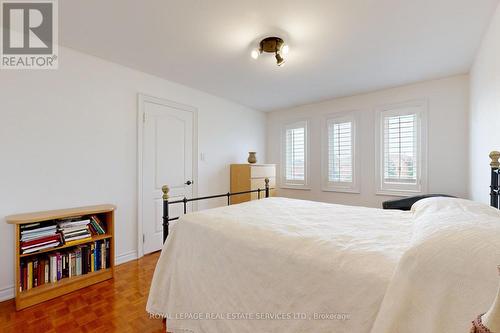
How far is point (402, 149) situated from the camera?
342 centimetres

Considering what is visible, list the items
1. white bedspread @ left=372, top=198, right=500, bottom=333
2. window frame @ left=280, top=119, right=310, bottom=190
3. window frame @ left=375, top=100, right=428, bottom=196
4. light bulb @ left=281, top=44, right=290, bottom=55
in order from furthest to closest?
window frame @ left=280, top=119, right=310, bottom=190 < window frame @ left=375, top=100, right=428, bottom=196 < light bulb @ left=281, top=44, right=290, bottom=55 < white bedspread @ left=372, top=198, right=500, bottom=333

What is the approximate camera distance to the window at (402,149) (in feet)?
10.7

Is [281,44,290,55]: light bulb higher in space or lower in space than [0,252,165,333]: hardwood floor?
higher

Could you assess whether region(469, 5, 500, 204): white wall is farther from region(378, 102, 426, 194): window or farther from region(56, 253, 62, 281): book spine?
region(56, 253, 62, 281): book spine

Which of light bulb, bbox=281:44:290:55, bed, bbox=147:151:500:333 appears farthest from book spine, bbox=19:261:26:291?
light bulb, bbox=281:44:290:55

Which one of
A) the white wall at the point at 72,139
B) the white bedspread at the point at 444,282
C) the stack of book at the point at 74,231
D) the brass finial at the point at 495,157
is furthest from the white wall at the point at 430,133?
the stack of book at the point at 74,231

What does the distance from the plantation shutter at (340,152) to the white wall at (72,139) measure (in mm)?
2639

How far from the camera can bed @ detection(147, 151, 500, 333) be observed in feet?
2.38

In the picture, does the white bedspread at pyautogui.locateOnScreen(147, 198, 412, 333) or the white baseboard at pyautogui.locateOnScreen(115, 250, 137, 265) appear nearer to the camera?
the white bedspread at pyautogui.locateOnScreen(147, 198, 412, 333)

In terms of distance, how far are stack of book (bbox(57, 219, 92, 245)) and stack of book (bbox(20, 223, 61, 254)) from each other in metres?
0.05

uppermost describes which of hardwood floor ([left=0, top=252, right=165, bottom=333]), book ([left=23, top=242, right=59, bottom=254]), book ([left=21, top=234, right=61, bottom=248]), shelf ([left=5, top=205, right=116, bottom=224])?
shelf ([left=5, top=205, right=116, bottom=224])

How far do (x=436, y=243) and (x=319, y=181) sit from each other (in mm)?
3471

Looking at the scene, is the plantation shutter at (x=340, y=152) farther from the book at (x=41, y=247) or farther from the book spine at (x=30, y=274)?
the book spine at (x=30, y=274)

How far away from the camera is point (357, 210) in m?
1.93
